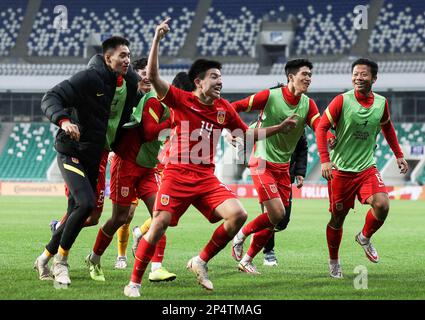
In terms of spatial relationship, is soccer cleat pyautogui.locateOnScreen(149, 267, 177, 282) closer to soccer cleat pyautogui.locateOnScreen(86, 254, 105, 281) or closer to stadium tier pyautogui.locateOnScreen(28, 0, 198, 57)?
soccer cleat pyautogui.locateOnScreen(86, 254, 105, 281)

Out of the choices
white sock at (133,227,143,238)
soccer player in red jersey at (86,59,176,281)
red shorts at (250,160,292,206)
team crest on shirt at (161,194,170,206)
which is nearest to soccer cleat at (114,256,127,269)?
white sock at (133,227,143,238)

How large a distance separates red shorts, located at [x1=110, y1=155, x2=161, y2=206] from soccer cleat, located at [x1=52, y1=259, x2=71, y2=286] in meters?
1.24

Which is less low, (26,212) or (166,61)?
(166,61)

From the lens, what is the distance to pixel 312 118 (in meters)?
10.2

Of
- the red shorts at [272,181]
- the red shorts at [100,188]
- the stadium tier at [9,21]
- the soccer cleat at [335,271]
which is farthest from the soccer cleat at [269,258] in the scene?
the stadium tier at [9,21]

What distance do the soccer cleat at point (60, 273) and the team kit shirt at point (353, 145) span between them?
132 inches

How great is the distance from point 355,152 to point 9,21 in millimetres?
43590

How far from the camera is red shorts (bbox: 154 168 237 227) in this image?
798 cm

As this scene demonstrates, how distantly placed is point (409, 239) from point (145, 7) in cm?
3667

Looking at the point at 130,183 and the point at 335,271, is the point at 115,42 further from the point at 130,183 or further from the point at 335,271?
the point at 335,271

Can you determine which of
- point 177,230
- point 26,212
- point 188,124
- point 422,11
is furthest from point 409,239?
point 422,11
